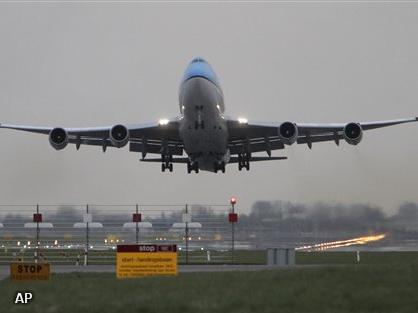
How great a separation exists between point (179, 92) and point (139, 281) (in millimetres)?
17045

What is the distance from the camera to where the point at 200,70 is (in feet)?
109

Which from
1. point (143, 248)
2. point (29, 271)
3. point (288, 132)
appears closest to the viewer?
point (29, 271)

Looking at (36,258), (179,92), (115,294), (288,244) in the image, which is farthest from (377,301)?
(288,244)

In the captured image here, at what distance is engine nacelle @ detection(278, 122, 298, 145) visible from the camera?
34312mm

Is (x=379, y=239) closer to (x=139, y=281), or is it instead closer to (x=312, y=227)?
(x=312, y=227)

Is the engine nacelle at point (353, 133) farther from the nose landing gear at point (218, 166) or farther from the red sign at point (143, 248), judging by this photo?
the red sign at point (143, 248)

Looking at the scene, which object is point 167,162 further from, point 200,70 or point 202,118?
point 200,70

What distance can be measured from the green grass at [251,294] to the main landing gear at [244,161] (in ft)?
69.5

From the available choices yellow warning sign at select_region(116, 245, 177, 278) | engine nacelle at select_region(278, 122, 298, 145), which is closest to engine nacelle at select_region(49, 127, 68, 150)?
engine nacelle at select_region(278, 122, 298, 145)

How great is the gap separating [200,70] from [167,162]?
855 centimetres

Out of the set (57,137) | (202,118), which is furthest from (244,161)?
(57,137)

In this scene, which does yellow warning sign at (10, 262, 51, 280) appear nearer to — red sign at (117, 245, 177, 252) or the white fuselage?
red sign at (117, 245, 177, 252)

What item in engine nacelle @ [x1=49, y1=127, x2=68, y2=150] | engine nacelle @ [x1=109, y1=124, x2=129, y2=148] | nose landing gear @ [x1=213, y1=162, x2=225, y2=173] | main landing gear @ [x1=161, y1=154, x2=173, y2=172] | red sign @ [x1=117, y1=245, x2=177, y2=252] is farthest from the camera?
main landing gear @ [x1=161, y1=154, x2=173, y2=172]

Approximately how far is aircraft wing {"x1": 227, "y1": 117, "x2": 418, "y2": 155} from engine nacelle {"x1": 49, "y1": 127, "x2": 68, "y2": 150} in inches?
320
